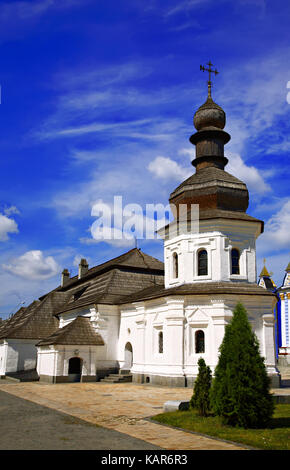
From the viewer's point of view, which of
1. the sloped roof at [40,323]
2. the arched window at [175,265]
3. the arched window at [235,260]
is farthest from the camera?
the sloped roof at [40,323]

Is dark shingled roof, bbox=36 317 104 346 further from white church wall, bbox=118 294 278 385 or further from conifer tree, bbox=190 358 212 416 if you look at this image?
conifer tree, bbox=190 358 212 416

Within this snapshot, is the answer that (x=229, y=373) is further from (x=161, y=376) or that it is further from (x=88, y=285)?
(x=88, y=285)

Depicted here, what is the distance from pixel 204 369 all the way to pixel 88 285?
26846 mm

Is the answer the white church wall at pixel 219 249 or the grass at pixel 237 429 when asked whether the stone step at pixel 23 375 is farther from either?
the grass at pixel 237 429

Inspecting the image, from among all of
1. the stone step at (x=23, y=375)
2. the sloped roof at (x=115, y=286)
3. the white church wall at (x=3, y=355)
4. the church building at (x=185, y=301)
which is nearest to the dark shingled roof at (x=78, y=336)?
the church building at (x=185, y=301)

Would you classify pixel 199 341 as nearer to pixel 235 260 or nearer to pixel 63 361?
pixel 235 260

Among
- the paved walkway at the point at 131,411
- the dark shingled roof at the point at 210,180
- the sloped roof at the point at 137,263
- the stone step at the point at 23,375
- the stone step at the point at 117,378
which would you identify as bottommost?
the stone step at the point at 23,375

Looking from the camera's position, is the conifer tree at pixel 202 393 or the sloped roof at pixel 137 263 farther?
the sloped roof at pixel 137 263

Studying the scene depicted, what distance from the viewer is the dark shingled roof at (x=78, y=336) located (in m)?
29.2

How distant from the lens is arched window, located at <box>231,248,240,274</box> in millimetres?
26500

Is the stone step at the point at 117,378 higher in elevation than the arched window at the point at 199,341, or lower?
lower

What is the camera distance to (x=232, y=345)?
38.0 ft

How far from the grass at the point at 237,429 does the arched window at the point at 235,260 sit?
13171 millimetres

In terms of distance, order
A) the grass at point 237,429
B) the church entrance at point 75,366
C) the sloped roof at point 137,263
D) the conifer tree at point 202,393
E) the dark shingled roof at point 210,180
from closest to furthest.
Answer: the grass at point 237,429, the conifer tree at point 202,393, the dark shingled roof at point 210,180, the church entrance at point 75,366, the sloped roof at point 137,263
